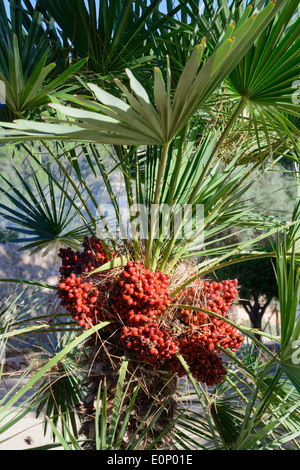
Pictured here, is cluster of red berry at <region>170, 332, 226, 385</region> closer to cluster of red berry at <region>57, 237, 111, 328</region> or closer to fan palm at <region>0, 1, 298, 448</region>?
fan palm at <region>0, 1, 298, 448</region>

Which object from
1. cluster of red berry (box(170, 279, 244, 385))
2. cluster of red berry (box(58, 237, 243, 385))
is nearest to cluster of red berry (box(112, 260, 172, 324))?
cluster of red berry (box(58, 237, 243, 385))

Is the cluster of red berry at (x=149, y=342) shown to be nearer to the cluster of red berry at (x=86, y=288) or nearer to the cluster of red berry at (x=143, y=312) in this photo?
the cluster of red berry at (x=143, y=312)

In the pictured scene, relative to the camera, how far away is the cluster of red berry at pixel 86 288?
1388mm

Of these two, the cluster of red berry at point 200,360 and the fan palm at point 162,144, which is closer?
the fan palm at point 162,144

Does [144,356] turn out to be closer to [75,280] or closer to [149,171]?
[75,280]

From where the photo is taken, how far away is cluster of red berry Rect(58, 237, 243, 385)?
4.49 ft

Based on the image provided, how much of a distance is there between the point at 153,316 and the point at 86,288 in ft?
0.79

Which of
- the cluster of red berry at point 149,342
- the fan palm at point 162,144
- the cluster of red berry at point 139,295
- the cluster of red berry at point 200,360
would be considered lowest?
the cluster of red berry at point 200,360

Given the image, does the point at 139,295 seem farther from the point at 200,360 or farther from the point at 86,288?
the point at 200,360

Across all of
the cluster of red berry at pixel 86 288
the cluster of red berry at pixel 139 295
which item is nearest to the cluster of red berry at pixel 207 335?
the cluster of red berry at pixel 139 295

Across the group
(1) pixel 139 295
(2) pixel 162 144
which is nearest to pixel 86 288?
(1) pixel 139 295

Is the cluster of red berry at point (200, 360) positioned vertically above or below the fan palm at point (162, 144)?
below
